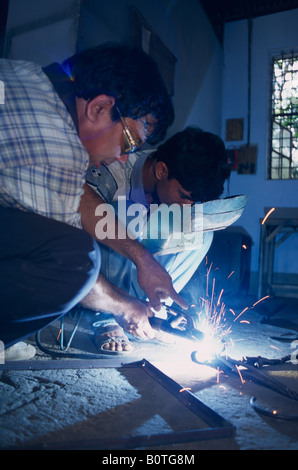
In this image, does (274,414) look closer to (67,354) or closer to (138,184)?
(67,354)

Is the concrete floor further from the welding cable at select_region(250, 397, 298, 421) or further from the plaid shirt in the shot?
the plaid shirt

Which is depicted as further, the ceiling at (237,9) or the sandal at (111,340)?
the ceiling at (237,9)

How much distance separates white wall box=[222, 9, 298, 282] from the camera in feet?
20.8

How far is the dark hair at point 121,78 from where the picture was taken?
140 centimetres

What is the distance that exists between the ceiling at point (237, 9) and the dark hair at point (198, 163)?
4948 mm

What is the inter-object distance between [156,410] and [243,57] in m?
6.89

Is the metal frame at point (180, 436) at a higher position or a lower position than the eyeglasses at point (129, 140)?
lower

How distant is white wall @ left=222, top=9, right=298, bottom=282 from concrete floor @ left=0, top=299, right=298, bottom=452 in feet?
14.9

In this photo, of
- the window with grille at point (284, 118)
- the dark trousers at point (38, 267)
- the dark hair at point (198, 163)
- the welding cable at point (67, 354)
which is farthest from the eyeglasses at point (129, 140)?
the window with grille at point (284, 118)

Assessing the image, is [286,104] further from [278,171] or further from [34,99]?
[34,99]

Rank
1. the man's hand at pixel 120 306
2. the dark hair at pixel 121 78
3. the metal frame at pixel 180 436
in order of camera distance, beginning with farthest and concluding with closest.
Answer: the man's hand at pixel 120 306 → the dark hair at pixel 121 78 → the metal frame at pixel 180 436

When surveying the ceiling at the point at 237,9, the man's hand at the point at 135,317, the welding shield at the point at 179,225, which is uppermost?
the ceiling at the point at 237,9

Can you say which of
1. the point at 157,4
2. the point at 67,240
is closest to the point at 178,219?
the point at 67,240

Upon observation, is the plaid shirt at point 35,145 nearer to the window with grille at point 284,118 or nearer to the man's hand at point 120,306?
the man's hand at point 120,306
